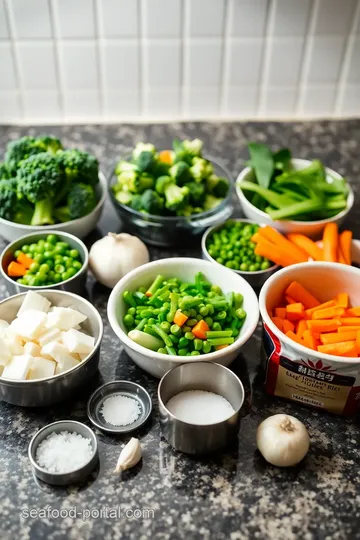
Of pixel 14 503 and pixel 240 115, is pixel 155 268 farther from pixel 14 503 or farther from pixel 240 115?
pixel 240 115

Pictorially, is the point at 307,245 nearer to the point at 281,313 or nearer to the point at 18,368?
the point at 281,313

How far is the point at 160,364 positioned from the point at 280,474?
1.00ft

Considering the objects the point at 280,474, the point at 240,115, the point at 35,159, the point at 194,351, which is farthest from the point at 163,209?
the point at 280,474

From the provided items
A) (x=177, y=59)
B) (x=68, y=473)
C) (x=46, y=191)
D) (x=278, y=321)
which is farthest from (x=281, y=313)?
(x=177, y=59)

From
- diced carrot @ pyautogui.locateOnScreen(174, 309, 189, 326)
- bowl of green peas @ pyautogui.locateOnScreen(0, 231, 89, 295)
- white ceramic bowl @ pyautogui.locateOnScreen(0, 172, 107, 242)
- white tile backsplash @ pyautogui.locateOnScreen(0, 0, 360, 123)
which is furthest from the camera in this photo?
white tile backsplash @ pyautogui.locateOnScreen(0, 0, 360, 123)

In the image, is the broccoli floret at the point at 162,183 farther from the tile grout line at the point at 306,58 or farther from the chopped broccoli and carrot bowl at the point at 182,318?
the tile grout line at the point at 306,58

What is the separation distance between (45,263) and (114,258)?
6.4 inches

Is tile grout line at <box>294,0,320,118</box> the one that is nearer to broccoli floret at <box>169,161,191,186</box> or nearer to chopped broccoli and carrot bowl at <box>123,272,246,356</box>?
broccoli floret at <box>169,161,191,186</box>

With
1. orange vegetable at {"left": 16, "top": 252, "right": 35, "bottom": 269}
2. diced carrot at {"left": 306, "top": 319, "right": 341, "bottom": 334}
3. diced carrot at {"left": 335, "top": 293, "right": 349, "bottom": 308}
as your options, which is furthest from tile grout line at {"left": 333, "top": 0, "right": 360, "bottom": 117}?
orange vegetable at {"left": 16, "top": 252, "right": 35, "bottom": 269}

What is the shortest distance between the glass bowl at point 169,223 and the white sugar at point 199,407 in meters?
0.51

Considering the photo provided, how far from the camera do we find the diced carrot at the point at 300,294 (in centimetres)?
131

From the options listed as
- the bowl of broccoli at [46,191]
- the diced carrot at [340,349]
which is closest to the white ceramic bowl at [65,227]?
the bowl of broccoli at [46,191]

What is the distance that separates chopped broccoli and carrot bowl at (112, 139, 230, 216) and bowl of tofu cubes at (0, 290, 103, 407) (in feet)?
1.24

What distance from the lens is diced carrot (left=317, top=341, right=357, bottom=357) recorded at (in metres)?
1.18
